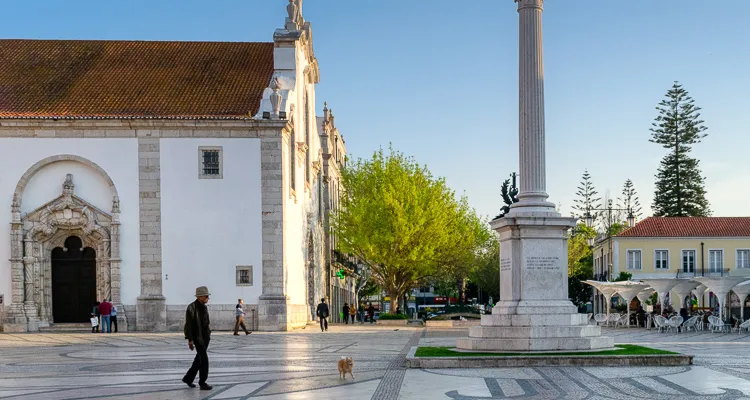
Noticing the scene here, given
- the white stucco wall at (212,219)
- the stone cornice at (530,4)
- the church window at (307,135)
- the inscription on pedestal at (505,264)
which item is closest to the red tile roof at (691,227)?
the church window at (307,135)

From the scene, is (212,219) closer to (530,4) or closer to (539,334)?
(530,4)

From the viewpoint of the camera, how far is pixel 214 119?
125 ft

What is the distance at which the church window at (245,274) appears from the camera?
125 ft

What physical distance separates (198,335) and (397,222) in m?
36.7

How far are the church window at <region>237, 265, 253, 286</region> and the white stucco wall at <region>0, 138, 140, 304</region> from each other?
383 cm

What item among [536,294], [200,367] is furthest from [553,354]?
[200,367]

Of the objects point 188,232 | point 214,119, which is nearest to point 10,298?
point 188,232

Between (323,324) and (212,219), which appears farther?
(323,324)

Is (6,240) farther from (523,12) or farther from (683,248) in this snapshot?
(683,248)

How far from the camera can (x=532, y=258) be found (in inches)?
758

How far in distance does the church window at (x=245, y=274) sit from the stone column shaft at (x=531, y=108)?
794 inches

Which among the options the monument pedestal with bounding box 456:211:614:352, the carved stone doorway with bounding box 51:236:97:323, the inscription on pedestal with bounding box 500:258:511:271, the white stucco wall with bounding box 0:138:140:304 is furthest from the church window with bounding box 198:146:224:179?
the monument pedestal with bounding box 456:211:614:352

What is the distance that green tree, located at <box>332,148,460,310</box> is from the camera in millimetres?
51125

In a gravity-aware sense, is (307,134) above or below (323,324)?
above
